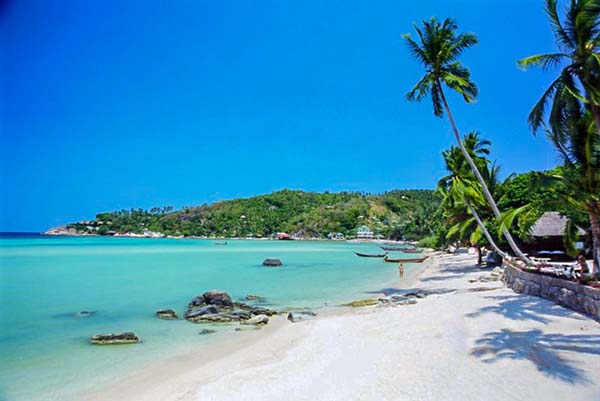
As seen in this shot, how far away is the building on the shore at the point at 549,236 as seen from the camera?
1944cm

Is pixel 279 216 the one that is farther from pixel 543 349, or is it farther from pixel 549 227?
pixel 543 349

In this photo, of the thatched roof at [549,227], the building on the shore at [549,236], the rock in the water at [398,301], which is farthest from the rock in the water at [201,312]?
the thatched roof at [549,227]

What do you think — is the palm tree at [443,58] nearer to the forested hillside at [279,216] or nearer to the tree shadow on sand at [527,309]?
the tree shadow on sand at [527,309]

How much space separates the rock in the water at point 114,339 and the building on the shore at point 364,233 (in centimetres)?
9671

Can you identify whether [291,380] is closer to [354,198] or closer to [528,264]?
[528,264]

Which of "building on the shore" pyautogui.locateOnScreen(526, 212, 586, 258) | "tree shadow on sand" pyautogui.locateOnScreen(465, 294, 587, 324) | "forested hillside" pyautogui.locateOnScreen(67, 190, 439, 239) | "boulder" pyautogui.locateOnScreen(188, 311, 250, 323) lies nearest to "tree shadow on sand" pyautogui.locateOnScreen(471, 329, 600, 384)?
"tree shadow on sand" pyautogui.locateOnScreen(465, 294, 587, 324)

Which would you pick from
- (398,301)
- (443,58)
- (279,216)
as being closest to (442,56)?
(443,58)

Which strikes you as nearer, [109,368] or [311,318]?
[109,368]

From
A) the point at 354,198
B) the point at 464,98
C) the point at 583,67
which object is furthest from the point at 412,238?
the point at 583,67

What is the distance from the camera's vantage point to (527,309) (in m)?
8.39

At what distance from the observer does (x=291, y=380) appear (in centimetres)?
581

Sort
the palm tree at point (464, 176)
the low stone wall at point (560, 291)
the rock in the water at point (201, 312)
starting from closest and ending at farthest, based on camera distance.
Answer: the low stone wall at point (560, 291) → the rock in the water at point (201, 312) → the palm tree at point (464, 176)

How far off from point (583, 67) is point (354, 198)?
129 m

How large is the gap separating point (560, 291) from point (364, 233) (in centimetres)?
9675
